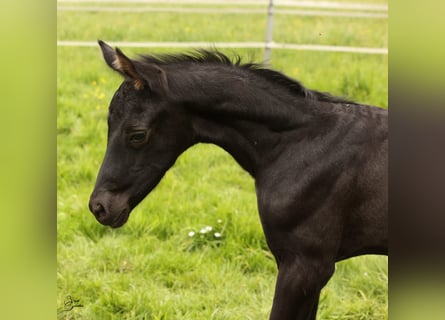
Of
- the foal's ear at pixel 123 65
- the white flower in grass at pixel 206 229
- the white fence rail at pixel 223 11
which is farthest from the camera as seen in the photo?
the white fence rail at pixel 223 11

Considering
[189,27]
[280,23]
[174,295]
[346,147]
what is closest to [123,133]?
[346,147]

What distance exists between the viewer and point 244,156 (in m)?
2.42

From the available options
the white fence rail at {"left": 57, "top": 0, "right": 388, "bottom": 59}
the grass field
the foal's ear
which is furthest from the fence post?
the foal's ear

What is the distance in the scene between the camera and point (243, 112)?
2348 millimetres

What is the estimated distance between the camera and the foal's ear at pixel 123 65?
208 centimetres

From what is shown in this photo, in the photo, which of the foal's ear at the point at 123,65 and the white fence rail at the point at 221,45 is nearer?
the foal's ear at the point at 123,65

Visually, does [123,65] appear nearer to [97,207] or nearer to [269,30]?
[97,207]

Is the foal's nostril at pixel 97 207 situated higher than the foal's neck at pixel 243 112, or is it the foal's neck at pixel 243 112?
the foal's neck at pixel 243 112

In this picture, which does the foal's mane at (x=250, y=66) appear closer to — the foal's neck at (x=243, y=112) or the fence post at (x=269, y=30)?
the foal's neck at (x=243, y=112)

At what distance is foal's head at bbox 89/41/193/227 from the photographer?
7.37 feet

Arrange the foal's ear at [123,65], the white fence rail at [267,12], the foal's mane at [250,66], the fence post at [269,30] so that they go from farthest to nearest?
the fence post at [269,30] < the white fence rail at [267,12] < the foal's mane at [250,66] < the foal's ear at [123,65]

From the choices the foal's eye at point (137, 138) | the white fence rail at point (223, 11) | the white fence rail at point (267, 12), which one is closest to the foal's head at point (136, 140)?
the foal's eye at point (137, 138)

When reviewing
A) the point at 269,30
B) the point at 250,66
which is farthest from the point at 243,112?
the point at 269,30

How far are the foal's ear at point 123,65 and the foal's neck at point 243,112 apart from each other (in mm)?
202
